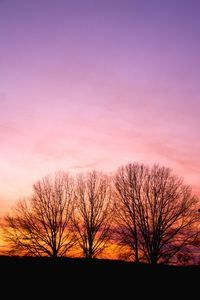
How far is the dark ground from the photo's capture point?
8083mm

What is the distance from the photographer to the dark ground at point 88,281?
8.08m

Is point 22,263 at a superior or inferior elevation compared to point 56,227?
inferior

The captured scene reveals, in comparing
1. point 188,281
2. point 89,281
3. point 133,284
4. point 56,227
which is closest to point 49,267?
point 89,281

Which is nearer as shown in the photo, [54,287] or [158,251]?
[54,287]

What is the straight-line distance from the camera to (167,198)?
29781 mm

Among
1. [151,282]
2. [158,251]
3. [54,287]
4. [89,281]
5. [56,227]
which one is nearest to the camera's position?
[54,287]

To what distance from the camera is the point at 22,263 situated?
1023 centimetres

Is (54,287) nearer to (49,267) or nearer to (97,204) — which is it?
(49,267)

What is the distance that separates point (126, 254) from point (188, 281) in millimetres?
20698

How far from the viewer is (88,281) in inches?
362

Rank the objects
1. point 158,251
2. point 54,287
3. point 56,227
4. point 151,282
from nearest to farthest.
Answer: point 54,287 < point 151,282 < point 158,251 < point 56,227

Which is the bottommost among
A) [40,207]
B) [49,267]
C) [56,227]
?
[49,267]

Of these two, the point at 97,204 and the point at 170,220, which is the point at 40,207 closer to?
the point at 97,204

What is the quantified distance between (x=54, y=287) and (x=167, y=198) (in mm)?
23314
